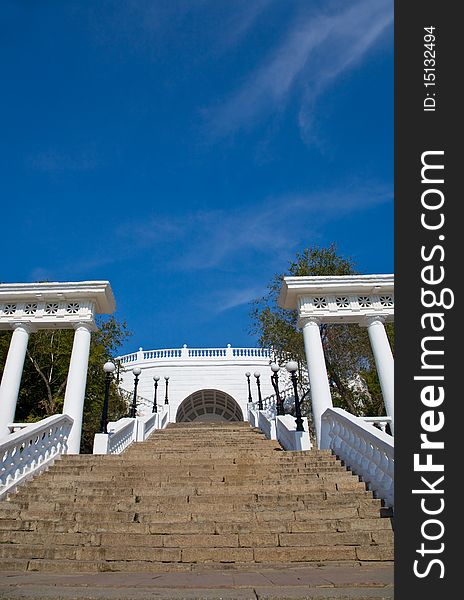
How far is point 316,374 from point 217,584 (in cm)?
869

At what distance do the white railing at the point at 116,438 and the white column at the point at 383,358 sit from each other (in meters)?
7.53

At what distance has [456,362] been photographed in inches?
112

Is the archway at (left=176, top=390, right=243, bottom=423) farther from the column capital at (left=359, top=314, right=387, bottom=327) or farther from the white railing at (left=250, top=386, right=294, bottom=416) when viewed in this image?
the column capital at (left=359, top=314, right=387, bottom=327)

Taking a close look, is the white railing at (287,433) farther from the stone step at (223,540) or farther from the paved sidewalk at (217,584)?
the paved sidewalk at (217,584)

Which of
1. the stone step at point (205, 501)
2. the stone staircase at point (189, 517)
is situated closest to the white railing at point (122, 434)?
the stone staircase at point (189, 517)

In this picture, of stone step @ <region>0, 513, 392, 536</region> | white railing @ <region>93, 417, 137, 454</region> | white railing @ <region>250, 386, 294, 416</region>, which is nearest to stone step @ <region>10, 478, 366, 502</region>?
stone step @ <region>0, 513, 392, 536</region>

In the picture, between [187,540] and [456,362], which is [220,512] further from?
[456,362]

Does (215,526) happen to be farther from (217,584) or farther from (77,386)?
(77,386)

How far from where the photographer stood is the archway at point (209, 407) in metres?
30.6

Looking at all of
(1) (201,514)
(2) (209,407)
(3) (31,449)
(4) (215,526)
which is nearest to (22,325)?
(3) (31,449)

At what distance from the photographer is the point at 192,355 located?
101 feet

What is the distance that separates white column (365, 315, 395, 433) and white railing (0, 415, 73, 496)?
8653 mm

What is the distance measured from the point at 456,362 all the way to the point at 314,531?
3.48 metres

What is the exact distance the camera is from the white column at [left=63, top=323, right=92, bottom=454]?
10.5m
